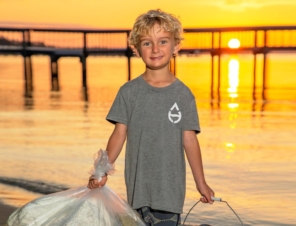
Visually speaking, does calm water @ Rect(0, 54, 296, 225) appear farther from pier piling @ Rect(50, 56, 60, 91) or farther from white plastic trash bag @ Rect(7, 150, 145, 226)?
pier piling @ Rect(50, 56, 60, 91)

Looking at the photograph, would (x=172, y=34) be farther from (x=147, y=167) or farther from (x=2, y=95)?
(x=2, y=95)

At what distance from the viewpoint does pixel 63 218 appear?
9.87 feet

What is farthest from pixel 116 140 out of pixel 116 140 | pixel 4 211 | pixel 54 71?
pixel 54 71

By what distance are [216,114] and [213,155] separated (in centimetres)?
488

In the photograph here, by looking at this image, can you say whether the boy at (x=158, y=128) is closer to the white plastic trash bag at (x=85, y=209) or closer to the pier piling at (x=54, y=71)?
the white plastic trash bag at (x=85, y=209)

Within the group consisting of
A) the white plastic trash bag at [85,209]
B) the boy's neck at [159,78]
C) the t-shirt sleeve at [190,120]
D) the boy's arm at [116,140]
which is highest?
the boy's neck at [159,78]

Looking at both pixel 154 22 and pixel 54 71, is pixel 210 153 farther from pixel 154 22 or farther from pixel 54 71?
pixel 54 71

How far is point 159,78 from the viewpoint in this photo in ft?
10.6

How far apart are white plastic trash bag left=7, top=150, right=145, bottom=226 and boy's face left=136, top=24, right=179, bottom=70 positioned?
0.50m

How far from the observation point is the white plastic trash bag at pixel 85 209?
2980 mm

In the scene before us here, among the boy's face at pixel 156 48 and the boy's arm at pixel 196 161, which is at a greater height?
the boy's face at pixel 156 48

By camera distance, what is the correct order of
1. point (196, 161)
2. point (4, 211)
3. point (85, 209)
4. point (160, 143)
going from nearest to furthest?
point (85, 209)
point (160, 143)
point (196, 161)
point (4, 211)

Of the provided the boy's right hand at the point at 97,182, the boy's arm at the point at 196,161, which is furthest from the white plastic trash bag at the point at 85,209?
the boy's arm at the point at 196,161

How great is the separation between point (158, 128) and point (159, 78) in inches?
9.7
